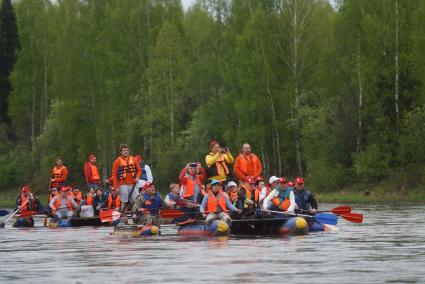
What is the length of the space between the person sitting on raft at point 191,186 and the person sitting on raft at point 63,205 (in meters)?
6.76

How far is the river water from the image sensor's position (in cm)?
1755

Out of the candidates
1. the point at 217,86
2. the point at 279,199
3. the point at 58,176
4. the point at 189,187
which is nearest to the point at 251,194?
the point at 279,199

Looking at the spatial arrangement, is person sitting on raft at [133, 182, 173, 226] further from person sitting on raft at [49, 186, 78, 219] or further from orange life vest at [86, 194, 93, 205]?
person sitting on raft at [49, 186, 78, 219]

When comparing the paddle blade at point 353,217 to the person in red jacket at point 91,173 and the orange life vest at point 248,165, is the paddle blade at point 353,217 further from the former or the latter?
the person in red jacket at point 91,173

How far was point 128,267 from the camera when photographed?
1931 cm

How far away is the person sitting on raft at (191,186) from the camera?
97.5 ft

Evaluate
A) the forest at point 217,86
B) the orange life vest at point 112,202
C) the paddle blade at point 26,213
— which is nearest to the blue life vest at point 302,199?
the orange life vest at point 112,202

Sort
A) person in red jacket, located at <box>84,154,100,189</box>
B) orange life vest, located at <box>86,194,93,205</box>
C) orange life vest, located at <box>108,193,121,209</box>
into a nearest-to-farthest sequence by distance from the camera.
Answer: orange life vest, located at <box>108,193,121,209</box>
orange life vest, located at <box>86,194,93,205</box>
person in red jacket, located at <box>84,154,100,189</box>

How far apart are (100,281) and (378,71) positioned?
36.1 meters

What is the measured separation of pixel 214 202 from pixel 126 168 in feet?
12.6

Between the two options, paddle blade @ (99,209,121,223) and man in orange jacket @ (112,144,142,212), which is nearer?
paddle blade @ (99,209,121,223)

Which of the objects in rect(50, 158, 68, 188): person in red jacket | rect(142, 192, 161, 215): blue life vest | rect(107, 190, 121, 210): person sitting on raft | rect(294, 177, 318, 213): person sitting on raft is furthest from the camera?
rect(50, 158, 68, 188): person in red jacket

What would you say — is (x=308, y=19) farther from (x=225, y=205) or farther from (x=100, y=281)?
(x=100, y=281)

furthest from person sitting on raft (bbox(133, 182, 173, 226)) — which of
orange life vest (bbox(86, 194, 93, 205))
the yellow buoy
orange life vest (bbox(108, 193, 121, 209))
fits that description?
orange life vest (bbox(86, 194, 93, 205))
